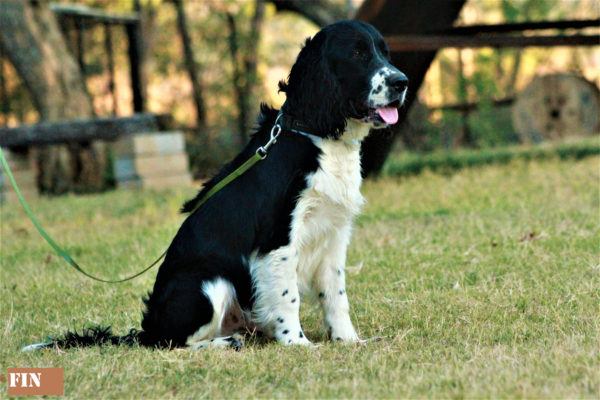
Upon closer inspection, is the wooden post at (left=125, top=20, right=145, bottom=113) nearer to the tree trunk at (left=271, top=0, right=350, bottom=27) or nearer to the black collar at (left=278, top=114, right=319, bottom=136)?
the tree trunk at (left=271, top=0, right=350, bottom=27)

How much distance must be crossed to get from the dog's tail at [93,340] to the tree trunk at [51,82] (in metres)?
9.17

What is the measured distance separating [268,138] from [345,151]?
41 centimetres

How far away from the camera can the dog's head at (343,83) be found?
11.1ft

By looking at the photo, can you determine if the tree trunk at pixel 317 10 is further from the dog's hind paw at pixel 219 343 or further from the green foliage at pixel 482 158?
the dog's hind paw at pixel 219 343

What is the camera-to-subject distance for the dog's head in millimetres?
3381

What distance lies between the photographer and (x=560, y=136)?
13.3m

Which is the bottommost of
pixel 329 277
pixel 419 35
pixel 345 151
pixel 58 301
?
pixel 58 301

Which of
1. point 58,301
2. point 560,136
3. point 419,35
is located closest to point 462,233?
point 58,301

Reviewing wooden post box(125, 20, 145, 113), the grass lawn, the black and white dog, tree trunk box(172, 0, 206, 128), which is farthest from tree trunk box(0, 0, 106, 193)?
the black and white dog

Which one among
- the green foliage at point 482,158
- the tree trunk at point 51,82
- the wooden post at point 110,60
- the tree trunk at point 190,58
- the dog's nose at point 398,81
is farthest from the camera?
the tree trunk at point 190,58

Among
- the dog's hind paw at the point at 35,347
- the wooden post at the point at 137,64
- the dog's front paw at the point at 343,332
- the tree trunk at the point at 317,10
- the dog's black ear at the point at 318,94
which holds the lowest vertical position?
the dog's front paw at the point at 343,332

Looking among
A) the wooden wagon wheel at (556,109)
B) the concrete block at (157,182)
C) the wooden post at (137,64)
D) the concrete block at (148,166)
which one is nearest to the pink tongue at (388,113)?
the concrete block at (157,182)

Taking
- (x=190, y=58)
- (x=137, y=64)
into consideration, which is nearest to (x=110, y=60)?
(x=137, y=64)

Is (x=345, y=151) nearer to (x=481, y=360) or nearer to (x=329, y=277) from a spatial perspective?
(x=329, y=277)
